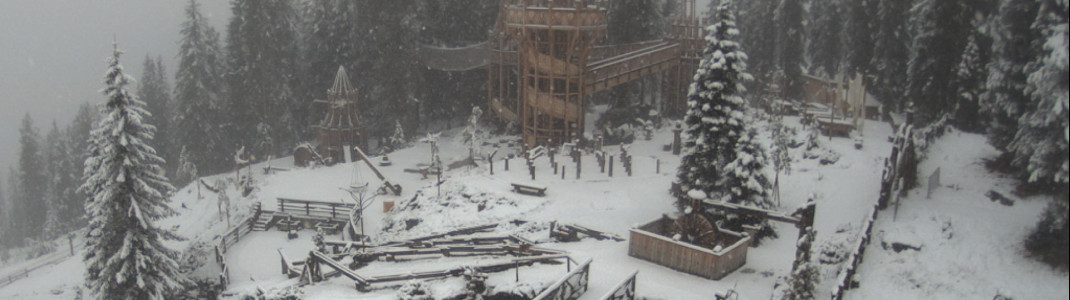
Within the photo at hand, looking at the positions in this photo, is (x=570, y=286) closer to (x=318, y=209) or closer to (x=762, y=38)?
(x=318, y=209)

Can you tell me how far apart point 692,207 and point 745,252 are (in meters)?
1.98

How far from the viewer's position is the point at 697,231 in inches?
702

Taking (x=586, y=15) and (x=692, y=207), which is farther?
(x=586, y=15)

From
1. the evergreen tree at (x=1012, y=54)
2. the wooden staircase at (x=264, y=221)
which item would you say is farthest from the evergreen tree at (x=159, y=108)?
the evergreen tree at (x=1012, y=54)

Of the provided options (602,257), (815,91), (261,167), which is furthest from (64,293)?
(815,91)

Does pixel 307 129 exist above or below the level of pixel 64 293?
above

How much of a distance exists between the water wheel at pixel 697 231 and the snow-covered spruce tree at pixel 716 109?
2383 mm

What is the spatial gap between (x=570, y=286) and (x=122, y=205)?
1360 cm

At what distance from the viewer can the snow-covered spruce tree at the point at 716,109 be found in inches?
758

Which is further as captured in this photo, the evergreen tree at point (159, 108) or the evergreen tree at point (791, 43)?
the evergreen tree at point (159, 108)

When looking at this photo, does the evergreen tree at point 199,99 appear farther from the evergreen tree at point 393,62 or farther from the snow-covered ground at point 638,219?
the evergreen tree at point 393,62

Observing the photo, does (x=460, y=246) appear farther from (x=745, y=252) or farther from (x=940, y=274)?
(x=940, y=274)

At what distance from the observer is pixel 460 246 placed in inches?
774

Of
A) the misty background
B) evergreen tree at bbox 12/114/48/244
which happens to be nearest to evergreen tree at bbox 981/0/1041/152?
evergreen tree at bbox 12/114/48/244
